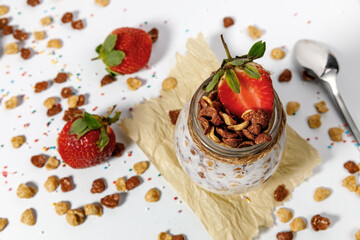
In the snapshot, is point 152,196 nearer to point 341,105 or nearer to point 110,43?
point 110,43

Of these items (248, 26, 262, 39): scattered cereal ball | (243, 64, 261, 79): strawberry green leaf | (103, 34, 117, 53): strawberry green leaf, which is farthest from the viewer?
(248, 26, 262, 39): scattered cereal ball

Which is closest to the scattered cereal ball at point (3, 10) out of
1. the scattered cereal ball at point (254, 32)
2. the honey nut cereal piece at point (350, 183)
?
the scattered cereal ball at point (254, 32)

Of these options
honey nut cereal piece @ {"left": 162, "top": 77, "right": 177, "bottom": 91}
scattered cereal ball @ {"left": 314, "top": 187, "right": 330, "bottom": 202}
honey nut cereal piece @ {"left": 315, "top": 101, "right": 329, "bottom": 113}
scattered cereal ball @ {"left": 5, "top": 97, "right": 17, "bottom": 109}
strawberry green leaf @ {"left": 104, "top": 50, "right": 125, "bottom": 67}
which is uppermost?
strawberry green leaf @ {"left": 104, "top": 50, "right": 125, "bottom": 67}

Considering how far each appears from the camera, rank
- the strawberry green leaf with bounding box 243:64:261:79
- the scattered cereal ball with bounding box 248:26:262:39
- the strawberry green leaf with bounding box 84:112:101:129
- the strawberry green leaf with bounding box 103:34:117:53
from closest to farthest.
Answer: the strawberry green leaf with bounding box 243:64:261:79 < the strawberry green leaf with bounding box 84:112:101:129 < the strawberry green leaf with bounding box 103:34:117:53 < the scattered cereal ball with bounding box 248:26:262:39

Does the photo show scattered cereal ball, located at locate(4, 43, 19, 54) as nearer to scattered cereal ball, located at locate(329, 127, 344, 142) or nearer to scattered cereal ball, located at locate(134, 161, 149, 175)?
scattered cereal ball, located at locate(134, 161, 149, 175)

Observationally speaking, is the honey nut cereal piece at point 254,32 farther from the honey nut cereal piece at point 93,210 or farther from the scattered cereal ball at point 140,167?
the honey nut cereal piece at point 93,210

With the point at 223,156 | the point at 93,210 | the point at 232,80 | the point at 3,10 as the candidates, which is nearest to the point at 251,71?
the point at 232,80

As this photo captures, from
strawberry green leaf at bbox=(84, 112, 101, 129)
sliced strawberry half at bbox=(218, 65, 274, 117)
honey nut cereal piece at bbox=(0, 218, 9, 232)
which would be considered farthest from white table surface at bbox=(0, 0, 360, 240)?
sliced strawberry half at bbox=(218, 65, 274, 117)
